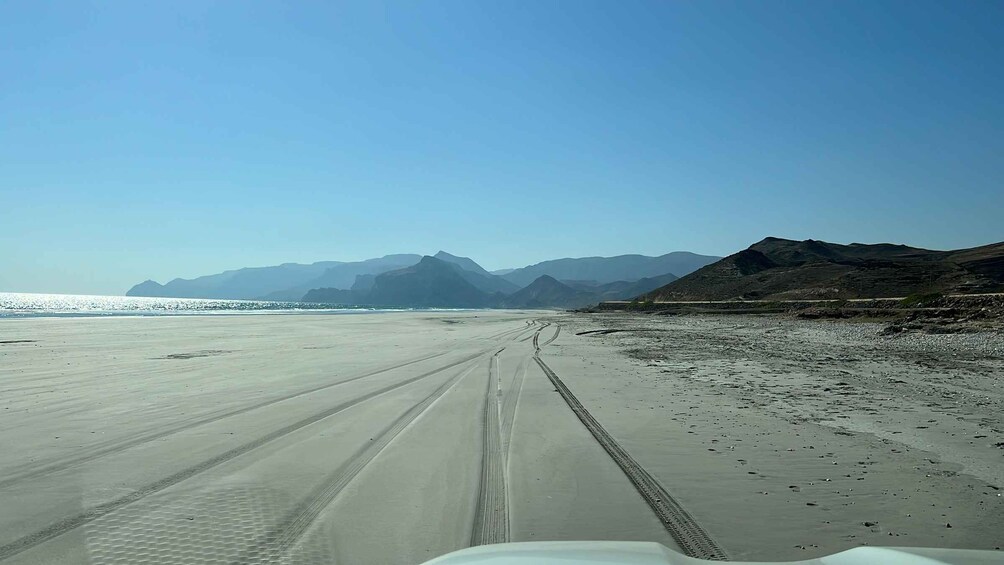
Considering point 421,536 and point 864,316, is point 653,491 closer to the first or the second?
point 421,536

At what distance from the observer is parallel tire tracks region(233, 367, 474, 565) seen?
14.4ft

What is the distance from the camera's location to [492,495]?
5824 millimetres

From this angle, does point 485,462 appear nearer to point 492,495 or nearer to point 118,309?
point 492,495

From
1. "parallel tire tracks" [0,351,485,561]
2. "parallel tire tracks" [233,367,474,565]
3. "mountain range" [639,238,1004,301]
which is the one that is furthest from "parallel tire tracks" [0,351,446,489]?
"mountain range" [639,238,1004,301]

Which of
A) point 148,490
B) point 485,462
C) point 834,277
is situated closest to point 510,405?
point 485,462

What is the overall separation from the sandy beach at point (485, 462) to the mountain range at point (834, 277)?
4326 cm

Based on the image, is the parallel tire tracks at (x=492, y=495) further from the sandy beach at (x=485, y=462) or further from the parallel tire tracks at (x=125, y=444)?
the parallel tire tracks at (x=125, y=444)

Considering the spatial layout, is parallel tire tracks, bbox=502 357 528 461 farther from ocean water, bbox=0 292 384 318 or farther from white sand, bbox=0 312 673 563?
ocean water, bbox=0 292 384 318

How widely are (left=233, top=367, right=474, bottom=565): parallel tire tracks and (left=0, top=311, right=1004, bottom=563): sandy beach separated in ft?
0.10

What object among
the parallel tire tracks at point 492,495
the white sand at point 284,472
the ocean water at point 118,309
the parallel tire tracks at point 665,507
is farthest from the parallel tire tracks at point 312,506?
the ocean water at point 118,309

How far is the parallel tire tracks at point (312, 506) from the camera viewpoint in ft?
14.4

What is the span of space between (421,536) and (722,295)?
80.2 metres

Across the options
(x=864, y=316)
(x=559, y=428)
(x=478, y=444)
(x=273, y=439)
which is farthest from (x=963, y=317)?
(x=273, y=439)

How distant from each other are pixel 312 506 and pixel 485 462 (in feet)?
7.52
